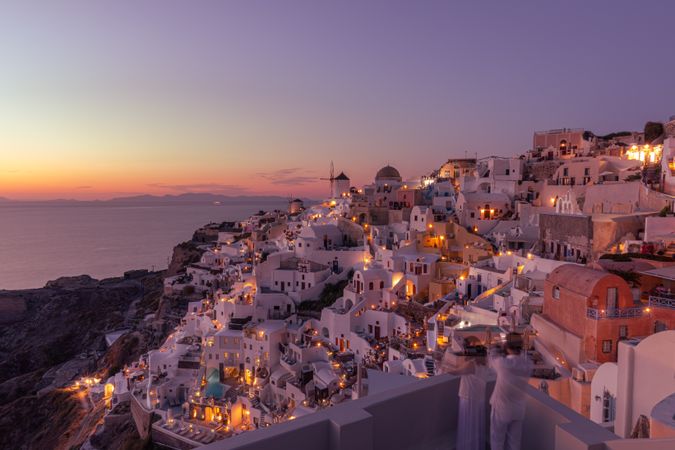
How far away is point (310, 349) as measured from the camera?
18922 mm

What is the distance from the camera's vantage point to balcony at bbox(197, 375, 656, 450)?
2.28 meters

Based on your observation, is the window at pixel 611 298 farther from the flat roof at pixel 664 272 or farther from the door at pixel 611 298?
the flat roof at pixel 664 272

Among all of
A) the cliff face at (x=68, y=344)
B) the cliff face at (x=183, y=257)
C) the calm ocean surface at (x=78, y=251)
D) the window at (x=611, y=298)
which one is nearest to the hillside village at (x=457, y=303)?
the window at (x=611, y=298)

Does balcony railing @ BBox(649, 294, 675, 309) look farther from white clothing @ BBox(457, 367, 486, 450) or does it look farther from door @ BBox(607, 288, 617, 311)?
white clothing @ BBox(457, 367, 486, 450)

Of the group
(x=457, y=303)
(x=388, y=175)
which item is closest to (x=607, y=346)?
(x=457, y=303)

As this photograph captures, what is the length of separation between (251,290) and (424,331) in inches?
446

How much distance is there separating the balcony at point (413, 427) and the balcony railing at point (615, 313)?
8076mm

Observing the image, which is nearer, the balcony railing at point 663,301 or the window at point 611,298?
the balcony railing at point 663,301

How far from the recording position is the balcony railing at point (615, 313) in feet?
31.2

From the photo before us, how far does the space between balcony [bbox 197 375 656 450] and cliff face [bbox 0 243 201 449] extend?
64.5ft

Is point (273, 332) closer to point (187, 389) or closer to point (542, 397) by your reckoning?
point (187, 389)

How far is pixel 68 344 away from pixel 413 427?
47.0 metres

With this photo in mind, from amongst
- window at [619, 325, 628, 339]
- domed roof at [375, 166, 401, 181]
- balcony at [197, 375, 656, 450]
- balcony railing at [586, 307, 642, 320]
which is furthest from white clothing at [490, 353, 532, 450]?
domed roof at [375, 166, 401, 181]

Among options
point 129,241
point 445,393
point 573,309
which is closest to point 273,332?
point 573,309
